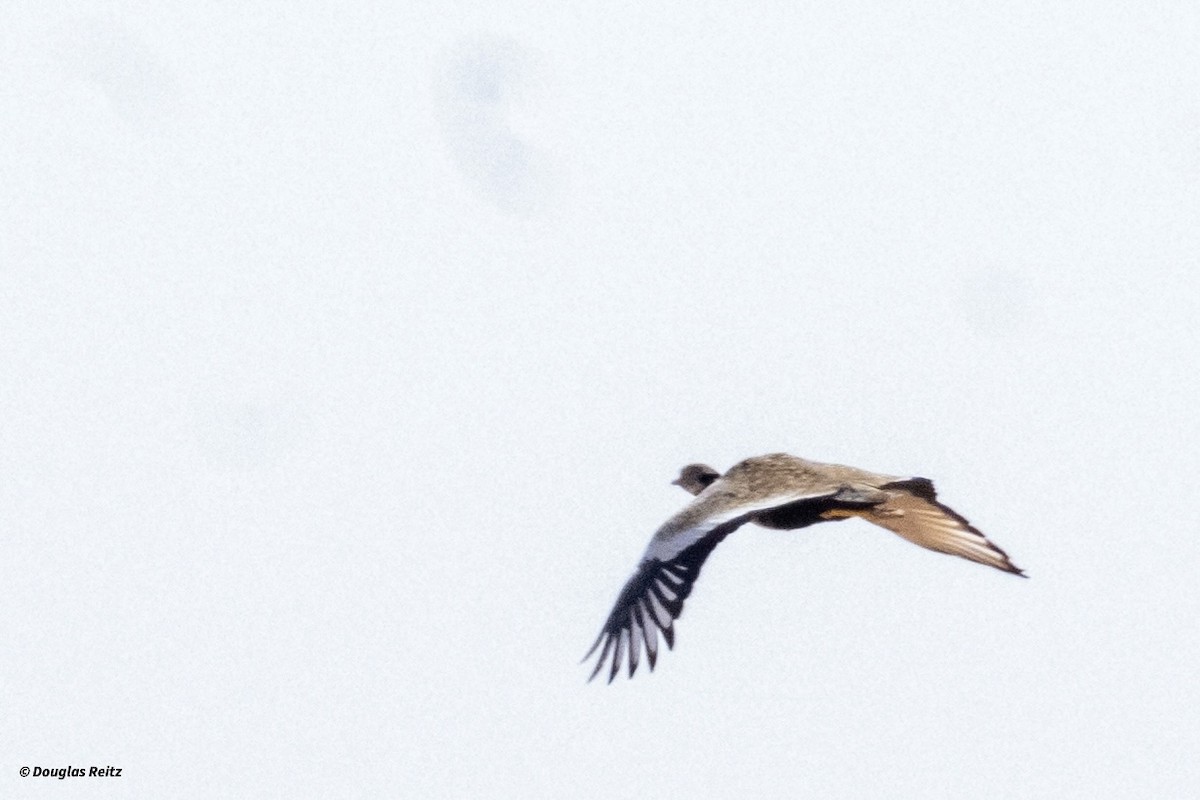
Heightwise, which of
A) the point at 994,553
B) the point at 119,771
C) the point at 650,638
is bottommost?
the point at 119,771

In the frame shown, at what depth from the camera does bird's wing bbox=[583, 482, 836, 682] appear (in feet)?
52.0

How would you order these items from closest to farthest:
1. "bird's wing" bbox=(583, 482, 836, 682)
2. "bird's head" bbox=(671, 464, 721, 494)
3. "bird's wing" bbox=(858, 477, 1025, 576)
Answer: "bird's wing" bbox=(583, 482, 836, 682) → "bird's wing" bbox=(858, 477, 1025, 576) → "bird's head" bbox=(671, 464, 721, 494)

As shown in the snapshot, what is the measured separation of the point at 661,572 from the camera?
16.3 m

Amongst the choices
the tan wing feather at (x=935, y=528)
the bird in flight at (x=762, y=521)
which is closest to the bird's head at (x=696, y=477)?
the bird in flight at (x=762, y=521)

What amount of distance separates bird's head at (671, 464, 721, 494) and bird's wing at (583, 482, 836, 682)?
4.03 meters

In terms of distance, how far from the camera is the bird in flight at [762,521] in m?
16.0

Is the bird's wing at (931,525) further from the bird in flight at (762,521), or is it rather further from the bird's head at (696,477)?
the bird's head at (696,477)

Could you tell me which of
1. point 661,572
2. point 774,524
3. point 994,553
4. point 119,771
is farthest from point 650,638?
point 119,771

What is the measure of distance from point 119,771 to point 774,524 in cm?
1002

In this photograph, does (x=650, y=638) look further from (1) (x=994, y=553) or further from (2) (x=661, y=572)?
(1) (x=994, y=553)

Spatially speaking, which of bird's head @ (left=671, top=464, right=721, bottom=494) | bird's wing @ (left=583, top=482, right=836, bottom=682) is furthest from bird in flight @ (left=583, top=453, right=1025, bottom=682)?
bird's head @ (left=671, top=464, right=721, bottom=494)

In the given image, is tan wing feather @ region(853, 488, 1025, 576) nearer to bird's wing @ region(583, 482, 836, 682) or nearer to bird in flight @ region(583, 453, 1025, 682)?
bird in flight @ region(583, 453, 1025, 682)

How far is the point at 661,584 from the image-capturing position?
16203 mm

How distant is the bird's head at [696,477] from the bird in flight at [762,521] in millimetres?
2145
